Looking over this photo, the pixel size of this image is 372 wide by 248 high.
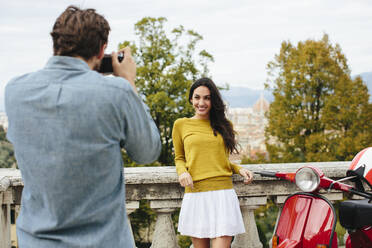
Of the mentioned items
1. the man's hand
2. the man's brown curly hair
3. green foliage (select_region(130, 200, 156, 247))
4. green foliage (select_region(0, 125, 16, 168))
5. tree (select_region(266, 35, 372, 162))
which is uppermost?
the man's brown curly hair

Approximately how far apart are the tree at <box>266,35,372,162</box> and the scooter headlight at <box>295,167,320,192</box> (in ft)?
58.1

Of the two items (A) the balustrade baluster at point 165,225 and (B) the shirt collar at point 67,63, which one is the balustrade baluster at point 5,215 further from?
(B) the shirt collar at point 67,63

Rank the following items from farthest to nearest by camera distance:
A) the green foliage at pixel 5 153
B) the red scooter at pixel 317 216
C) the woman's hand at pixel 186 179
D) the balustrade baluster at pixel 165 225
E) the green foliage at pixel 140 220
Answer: the green foliage at pixel 5 153 → the green foliage at pixel 140 220 → the balustrade baluster at pixel 165 225 → the woman's hand at pixel 186 179 → the red scooter at pixel 317 216

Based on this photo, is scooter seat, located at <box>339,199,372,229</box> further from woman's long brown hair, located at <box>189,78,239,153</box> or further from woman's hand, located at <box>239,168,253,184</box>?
woman's long brown hair, located at <box>189,78,239,153</box>

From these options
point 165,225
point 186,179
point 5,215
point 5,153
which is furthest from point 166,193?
point 5,153

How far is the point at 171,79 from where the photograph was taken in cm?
2062

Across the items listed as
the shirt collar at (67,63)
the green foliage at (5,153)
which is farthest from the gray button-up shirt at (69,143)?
the green foliage at (5,153)

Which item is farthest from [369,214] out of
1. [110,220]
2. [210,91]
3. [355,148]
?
[355,148]

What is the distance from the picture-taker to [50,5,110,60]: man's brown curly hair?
4.35 feet

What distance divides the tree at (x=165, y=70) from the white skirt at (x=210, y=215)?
16509 mm

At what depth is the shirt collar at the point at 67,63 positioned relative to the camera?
4.40ft

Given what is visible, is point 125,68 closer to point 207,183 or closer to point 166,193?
point 207,183

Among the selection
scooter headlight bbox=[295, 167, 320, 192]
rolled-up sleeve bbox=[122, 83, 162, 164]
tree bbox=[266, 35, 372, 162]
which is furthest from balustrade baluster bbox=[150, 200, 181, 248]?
tree bbox=[266, 35, 372, 162]

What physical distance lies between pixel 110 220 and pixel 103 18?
0.67 meters
